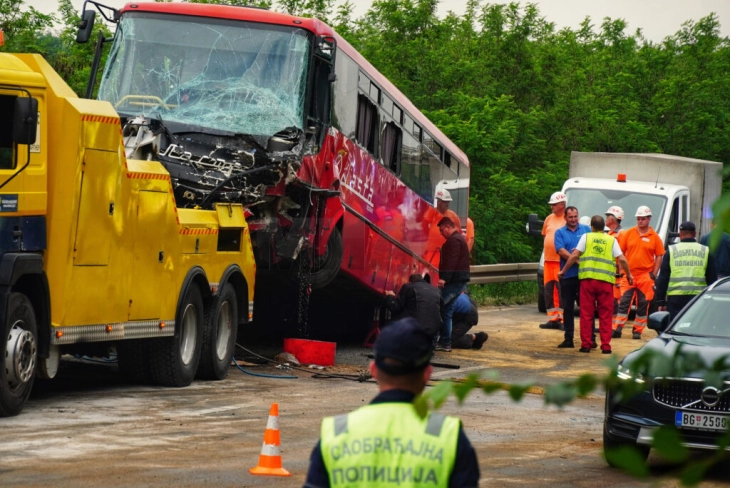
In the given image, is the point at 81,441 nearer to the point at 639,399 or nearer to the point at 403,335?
the point at 639,399

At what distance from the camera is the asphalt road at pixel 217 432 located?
25.6 feet

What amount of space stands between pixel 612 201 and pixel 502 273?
137 inches

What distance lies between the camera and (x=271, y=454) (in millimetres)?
7766

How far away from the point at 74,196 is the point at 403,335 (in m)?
7.20

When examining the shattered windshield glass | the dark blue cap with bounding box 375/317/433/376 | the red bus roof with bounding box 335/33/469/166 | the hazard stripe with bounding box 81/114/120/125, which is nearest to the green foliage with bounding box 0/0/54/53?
the red bus roof with bounding box 335/33/469/166

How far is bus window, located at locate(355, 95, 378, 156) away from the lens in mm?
15188

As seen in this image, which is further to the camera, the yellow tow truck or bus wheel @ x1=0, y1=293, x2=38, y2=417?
the yellow tow truck

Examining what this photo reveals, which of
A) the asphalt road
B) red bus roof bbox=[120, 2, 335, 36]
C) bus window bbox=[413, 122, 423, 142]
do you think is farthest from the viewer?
bus window bbox=[413, 122, 423, 142]

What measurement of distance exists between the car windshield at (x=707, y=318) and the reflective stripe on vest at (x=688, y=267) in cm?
531

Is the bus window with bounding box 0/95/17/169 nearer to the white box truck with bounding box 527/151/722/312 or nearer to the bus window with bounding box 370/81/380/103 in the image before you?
the bus window with bounding box 370/81/380/103

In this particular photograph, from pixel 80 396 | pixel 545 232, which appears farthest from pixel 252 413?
pixel 545 232

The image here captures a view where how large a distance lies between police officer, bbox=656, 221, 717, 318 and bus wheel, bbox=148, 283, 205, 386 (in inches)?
223

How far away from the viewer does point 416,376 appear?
125 inches

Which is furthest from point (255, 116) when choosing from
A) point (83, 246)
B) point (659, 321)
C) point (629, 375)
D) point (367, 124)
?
point (629, 375)
